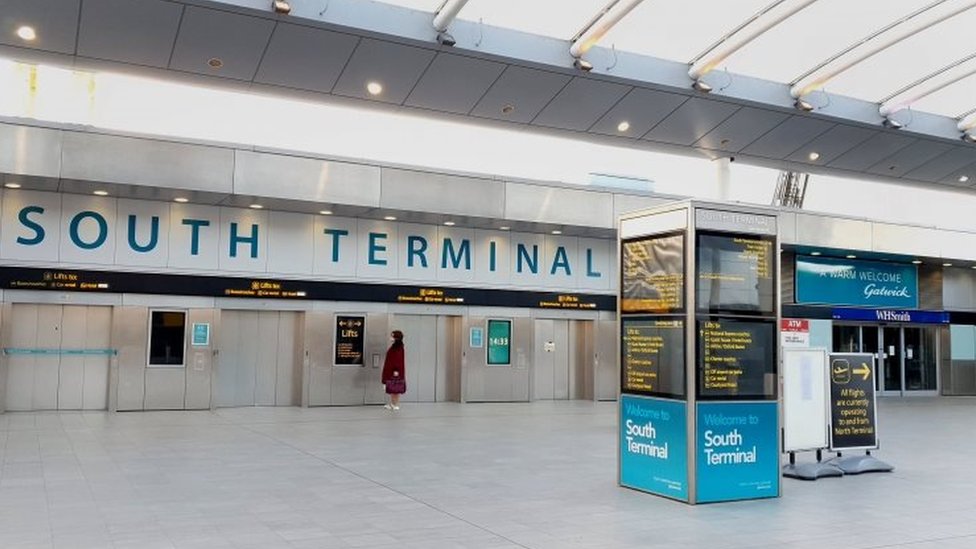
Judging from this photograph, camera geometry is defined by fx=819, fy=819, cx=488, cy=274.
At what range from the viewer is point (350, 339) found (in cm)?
1794

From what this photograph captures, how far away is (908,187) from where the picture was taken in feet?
79.4

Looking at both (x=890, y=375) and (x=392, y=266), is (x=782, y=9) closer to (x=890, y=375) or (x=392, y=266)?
(x=392, y=266)

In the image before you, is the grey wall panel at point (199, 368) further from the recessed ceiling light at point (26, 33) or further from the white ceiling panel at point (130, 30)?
the recessed ceiling light at point (26, 33)

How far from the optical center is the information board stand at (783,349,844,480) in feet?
31.4

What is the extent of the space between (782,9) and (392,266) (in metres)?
9.48

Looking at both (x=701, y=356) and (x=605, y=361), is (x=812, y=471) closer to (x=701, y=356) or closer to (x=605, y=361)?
(x=701, y=356)

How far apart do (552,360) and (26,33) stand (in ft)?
43.9

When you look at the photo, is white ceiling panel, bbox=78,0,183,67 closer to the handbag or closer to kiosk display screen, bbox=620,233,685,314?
the handbag

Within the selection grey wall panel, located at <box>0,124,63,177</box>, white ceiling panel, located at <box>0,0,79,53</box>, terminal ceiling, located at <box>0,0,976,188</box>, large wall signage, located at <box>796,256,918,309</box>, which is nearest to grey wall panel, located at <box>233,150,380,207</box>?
terminal ceiling, located at <box>0,0,976,188</box>

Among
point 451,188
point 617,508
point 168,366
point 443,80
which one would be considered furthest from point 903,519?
point 168,366

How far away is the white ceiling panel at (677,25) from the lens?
13.7m

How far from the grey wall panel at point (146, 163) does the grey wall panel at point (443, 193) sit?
3189mm

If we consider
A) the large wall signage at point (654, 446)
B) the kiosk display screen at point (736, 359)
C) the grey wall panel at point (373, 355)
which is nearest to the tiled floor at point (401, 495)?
the large wall signage at point (654, 446)

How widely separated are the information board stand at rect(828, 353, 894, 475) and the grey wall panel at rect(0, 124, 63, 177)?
12681mm
